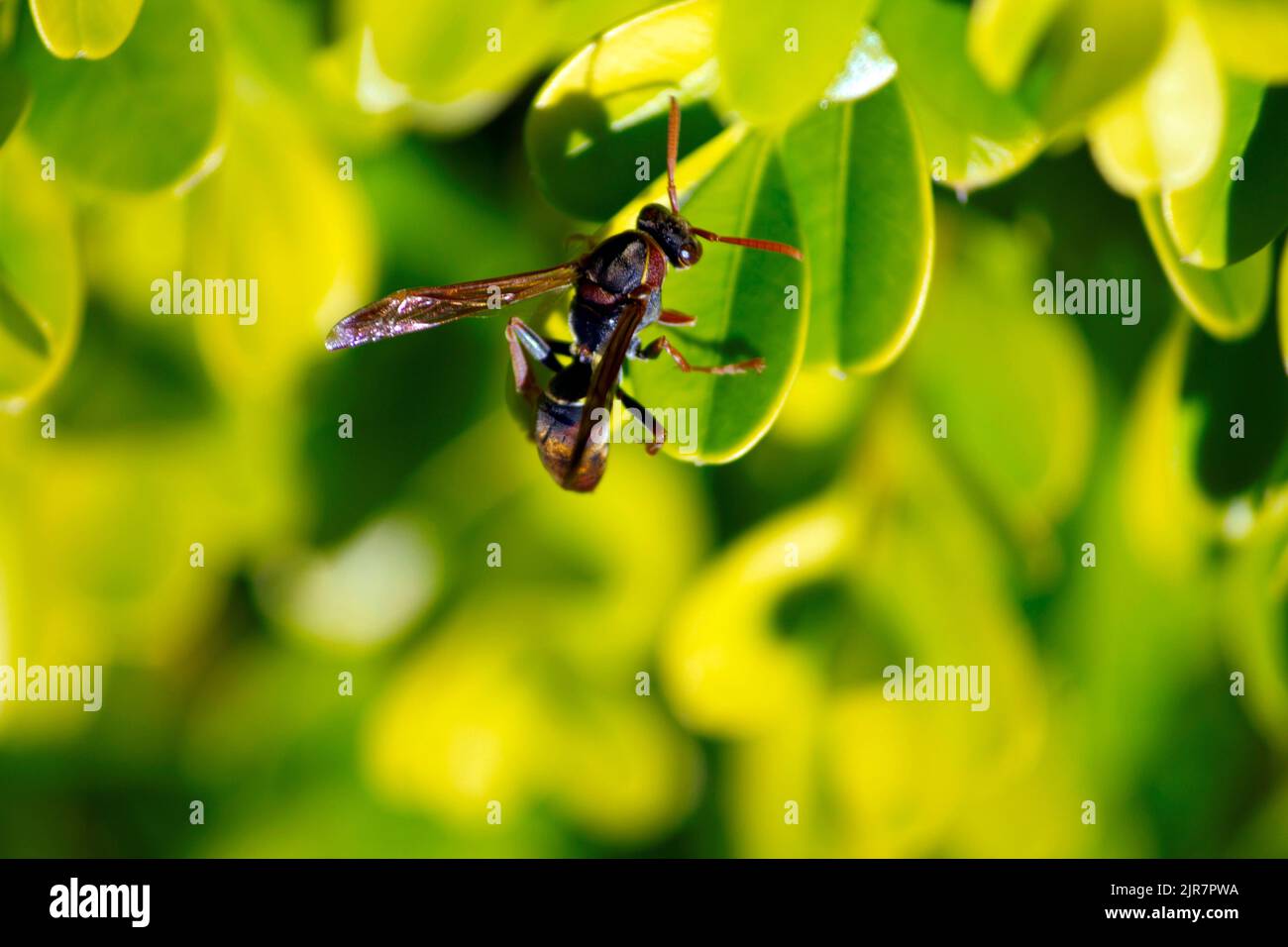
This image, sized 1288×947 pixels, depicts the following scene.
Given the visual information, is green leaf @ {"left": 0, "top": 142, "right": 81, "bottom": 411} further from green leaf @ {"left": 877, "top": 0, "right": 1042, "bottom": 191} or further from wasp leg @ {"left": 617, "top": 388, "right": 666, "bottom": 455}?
green leaf @ {"left": 877, "top": 0, "right": 1042, "bottom": 191}

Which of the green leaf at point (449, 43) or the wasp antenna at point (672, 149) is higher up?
the green leaf at point (449, 43)

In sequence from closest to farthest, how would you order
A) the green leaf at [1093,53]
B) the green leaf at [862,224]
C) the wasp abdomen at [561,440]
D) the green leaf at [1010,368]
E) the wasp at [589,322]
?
the green leaf at [1093,53]
the green leaf at [862,224]
the wasp at [589,322]
the wasp abdomen at [561,440]
the green leaf at [1010,368]

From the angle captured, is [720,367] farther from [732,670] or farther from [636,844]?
[636,844]

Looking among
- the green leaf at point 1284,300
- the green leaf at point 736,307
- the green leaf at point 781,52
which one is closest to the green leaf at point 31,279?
the green leaf at point 736,307

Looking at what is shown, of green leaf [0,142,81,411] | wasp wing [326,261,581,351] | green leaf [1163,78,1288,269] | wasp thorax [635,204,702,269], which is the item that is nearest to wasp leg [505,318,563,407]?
wasp wing [326,261,581,351]

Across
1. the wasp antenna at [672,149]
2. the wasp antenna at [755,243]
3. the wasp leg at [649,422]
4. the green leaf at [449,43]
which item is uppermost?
the green leaf at [449,43]

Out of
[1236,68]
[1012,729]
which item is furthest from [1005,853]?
[1236,68]

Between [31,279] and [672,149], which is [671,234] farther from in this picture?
[31,279]

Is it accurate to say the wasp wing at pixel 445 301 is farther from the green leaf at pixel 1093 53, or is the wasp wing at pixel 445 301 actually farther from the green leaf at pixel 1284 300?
the green leaf at pixel 1284 300
